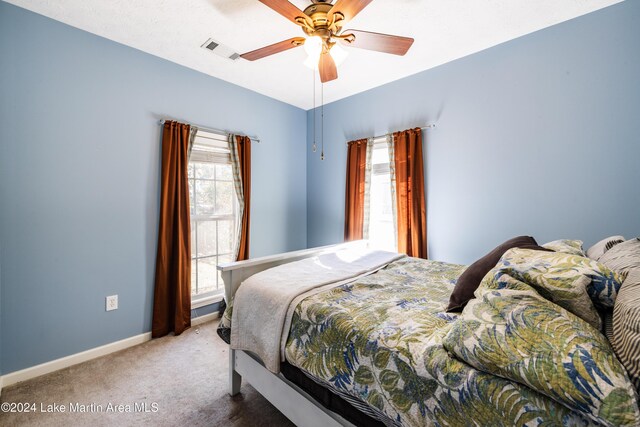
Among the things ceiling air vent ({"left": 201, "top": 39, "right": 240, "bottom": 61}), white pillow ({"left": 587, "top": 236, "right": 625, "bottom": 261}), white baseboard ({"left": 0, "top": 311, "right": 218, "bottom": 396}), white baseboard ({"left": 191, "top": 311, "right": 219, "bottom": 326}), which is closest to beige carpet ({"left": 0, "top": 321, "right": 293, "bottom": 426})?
white baseboard ({"left": 0, "top": 311, "right": 218, "bottom": 396})

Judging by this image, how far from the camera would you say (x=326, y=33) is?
1.67 m

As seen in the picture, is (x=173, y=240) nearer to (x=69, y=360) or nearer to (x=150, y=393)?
(x=69, y=360)

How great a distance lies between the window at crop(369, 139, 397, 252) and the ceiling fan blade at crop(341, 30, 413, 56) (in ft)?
4.66

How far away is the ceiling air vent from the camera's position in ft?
7.77

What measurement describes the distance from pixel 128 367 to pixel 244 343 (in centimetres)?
124

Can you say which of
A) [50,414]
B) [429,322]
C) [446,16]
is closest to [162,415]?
[50,414]

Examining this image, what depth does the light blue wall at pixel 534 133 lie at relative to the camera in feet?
6.47

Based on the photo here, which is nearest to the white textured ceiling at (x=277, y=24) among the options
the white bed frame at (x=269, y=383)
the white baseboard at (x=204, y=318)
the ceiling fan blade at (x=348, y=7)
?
the ceiling fan blade at (x=348, y=7)

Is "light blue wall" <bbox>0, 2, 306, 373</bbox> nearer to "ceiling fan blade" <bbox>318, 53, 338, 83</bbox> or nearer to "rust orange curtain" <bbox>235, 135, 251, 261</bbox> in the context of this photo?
"rust orange curtain" <bbox>235, 135, 251, 261</bbox>

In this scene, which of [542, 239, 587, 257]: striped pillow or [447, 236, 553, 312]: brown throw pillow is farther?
[542, 239, 587, 257]: striped pillow

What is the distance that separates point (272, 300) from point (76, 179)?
6.31 feet

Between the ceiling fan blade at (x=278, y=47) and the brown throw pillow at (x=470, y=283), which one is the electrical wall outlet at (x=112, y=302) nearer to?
the ceiling fan blade at (x=278, y=47)

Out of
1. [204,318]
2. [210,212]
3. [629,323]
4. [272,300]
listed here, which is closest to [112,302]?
[204,318]

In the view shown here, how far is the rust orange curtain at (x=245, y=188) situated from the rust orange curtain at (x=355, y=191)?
3.88 ft
